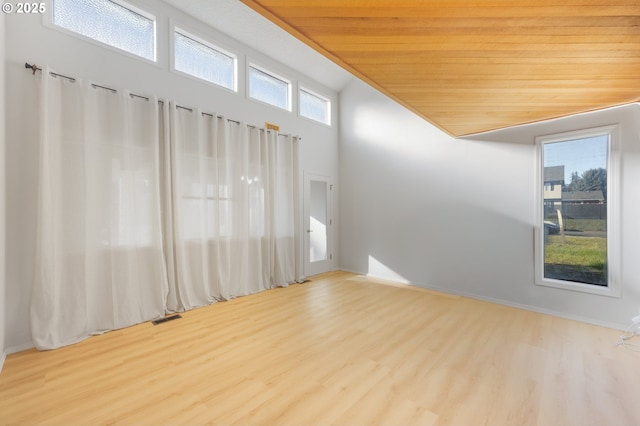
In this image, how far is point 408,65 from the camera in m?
2.19

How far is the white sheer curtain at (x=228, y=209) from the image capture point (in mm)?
3650

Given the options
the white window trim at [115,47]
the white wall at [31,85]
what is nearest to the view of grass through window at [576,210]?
the white wall at [31,85]

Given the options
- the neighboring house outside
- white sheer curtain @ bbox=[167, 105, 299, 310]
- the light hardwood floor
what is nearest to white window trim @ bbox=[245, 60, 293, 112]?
white sheer curtain @ bbox=[167, 105, 299, 310]

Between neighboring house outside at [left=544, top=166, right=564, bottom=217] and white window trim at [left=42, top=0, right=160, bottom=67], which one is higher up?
white window trim at [left=42, top=0, right=160, bottom=67]

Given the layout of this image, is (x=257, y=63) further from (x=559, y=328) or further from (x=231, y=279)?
(x=559, y=328)

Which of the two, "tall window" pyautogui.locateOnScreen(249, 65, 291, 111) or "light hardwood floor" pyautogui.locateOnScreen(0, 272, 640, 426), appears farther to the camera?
"tall window" pyautogui.locateOnScreen(249, 65, 291, 111)

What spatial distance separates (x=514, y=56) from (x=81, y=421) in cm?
398

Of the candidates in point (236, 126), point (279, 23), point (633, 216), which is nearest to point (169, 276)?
point (236, 126)

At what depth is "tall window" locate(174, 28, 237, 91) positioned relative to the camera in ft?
12.4

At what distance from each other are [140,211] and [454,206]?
4693 mm

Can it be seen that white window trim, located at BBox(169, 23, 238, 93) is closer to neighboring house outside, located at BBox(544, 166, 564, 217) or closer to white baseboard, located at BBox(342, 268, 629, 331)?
white baseboard, located at BBox(342, 268, 629, 331)

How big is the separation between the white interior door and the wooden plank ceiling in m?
3.05

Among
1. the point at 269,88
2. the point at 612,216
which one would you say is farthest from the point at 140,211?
the point at 612,216

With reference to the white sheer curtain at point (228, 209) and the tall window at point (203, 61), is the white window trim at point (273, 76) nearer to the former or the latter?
the tall window at point (203, 61)
